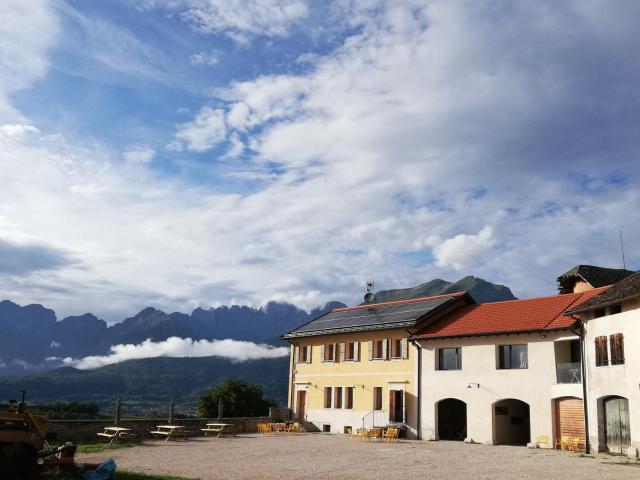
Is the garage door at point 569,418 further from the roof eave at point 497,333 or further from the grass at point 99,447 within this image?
the grass at point 99,447

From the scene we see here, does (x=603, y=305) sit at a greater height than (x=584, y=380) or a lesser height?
greater

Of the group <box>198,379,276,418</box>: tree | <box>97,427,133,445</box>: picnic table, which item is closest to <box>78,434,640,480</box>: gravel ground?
<box>97,427,133,445</box>: picnic table

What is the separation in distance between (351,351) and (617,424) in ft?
57.1

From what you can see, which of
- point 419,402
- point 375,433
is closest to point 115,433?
point 375,433

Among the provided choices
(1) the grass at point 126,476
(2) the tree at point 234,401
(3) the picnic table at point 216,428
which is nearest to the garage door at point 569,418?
(3) the picnic table at point 216,428

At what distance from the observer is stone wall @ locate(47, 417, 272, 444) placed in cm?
2656

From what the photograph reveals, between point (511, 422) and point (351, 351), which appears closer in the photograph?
point (511, 422)

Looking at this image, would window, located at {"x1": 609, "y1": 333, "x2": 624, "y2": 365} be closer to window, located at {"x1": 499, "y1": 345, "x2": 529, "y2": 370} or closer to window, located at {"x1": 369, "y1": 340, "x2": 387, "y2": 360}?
window, located at {"x1": 499, "y1": 345, "x2": 529, "y2": 370}

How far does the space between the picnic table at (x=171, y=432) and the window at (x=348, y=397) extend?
10.6 meters

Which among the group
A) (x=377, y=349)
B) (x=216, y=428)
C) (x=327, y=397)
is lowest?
(x=216, y=428)

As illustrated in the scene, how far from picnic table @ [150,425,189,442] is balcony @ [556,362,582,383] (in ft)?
60.1

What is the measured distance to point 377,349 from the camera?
37031 mm

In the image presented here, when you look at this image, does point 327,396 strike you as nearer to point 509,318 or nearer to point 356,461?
point 509,318

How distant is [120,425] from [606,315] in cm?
2275
